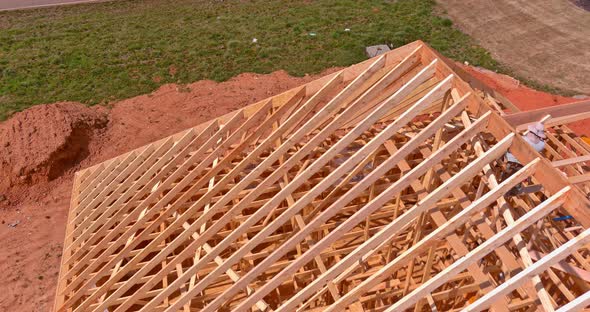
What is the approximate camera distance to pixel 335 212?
18.4ft

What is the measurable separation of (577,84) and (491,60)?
3.08 meters

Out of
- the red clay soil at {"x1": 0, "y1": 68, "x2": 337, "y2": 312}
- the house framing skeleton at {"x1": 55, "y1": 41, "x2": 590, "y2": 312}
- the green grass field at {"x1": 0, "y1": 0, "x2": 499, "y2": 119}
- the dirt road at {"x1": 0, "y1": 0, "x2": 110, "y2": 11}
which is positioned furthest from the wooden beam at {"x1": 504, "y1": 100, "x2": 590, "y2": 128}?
the dirt road at {"x1": 0, "y1": 0, "x2": 110, "y2": 11}

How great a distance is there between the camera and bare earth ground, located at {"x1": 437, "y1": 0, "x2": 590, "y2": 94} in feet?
52.4

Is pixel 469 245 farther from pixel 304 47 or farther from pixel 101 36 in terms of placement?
pixel 101 36

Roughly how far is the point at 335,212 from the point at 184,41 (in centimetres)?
1532

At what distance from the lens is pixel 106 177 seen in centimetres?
904

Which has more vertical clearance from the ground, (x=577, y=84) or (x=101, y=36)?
(x=101, y=36)

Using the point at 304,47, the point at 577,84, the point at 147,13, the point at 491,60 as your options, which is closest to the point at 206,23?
the point at 147,13

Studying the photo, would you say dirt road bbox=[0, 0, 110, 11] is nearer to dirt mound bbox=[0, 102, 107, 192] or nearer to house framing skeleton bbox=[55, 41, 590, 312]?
dirt mound bbox=[0, 102, 107, 192]

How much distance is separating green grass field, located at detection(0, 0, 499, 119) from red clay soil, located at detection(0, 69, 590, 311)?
113 cm

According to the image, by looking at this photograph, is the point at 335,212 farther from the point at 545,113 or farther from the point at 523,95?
the point at 523,95

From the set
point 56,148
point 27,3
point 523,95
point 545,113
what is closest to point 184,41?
point 56,148

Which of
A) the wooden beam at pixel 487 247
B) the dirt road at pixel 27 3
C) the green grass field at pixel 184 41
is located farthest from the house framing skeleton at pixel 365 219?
the dirt road at pixel 27 3

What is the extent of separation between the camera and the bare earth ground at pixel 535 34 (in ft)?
52.4
